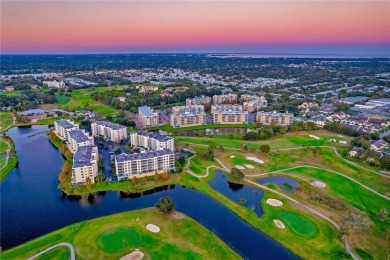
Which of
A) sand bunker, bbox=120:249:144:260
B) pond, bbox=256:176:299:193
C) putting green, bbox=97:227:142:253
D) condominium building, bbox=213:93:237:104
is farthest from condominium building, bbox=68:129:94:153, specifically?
condominium building, bbox=213:93:237:104

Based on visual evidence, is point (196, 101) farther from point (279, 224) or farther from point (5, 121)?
point (279, 224)

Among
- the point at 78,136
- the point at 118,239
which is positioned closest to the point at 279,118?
the point at 78,136

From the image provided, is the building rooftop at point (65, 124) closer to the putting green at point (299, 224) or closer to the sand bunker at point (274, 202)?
the sand bunker at point (274, 202)

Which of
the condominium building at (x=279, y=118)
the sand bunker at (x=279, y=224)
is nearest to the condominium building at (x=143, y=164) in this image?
the sand bunker at (x=279, y=224)

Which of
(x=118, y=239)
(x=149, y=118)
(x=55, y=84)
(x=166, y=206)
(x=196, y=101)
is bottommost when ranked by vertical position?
(x=118, y=239)

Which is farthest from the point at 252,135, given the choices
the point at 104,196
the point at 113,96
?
the point at 113,96

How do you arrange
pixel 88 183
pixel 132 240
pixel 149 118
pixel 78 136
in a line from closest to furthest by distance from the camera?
pixel 132 240 → pixel 88 183 → pixel 78 136 → pixel 149 118
